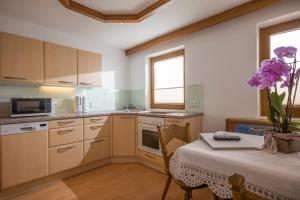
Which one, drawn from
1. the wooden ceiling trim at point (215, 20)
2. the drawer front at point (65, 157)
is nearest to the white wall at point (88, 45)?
the wooden ceiling trim at point (215, 20)

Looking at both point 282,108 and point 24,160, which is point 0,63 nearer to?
point 24,160

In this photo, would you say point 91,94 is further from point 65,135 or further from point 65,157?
point 65,157

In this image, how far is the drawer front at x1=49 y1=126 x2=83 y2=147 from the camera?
214 cm

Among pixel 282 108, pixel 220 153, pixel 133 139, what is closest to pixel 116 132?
pixel 133 139

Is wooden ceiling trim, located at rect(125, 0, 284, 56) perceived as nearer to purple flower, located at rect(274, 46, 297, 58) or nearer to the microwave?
purple flower, located at rect(274, 46, 297, 58)

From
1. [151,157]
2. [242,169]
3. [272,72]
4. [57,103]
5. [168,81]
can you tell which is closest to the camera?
[242,169]

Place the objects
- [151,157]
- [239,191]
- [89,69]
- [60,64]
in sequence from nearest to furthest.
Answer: [239,191] < [60,64] < [151,157] < [89,69]

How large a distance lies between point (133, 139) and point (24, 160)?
1468 mm

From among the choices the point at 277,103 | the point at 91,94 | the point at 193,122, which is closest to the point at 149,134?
the point at 193,122

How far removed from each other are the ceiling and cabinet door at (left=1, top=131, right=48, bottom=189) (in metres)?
1.54

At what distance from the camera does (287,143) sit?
0.86 metres

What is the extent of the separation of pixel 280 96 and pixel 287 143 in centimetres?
25

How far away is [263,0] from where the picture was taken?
1.82 meters

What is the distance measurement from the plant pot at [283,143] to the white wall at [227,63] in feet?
4.01
